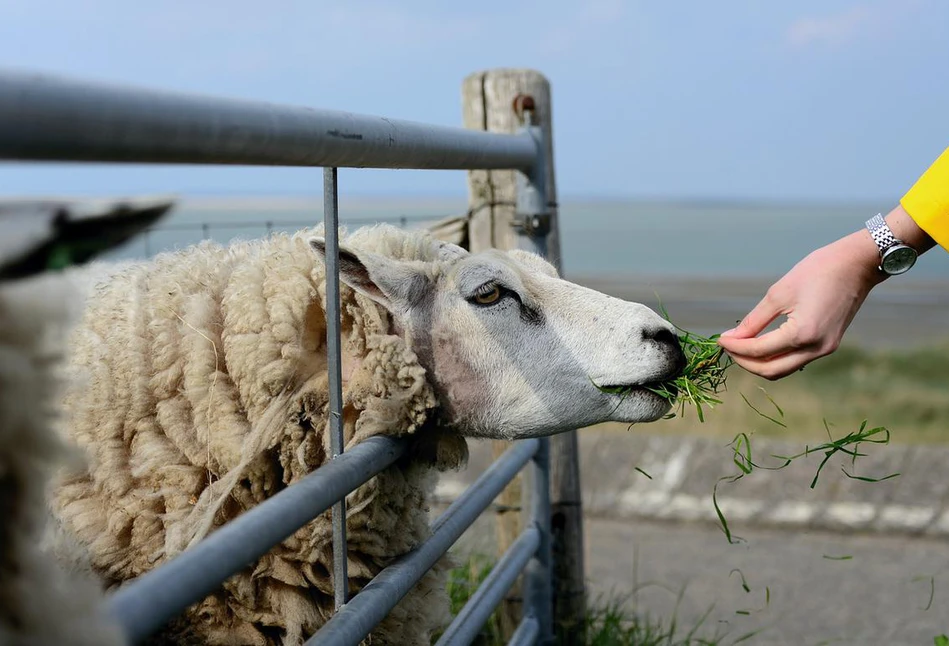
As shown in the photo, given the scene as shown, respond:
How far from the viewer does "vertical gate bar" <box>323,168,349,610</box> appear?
169 centimetres

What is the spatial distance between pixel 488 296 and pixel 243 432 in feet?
2.05

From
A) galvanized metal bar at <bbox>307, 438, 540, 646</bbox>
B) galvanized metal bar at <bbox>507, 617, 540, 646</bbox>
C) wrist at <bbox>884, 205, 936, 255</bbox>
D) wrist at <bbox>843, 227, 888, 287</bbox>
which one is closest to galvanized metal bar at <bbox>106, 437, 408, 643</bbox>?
galvanized metal bar at <bbox>307, 438, 540, 646</bbox>

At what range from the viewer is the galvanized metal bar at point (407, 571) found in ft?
5.16

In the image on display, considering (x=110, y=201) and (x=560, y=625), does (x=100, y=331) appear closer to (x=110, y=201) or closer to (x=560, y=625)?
(x=110, y=201)

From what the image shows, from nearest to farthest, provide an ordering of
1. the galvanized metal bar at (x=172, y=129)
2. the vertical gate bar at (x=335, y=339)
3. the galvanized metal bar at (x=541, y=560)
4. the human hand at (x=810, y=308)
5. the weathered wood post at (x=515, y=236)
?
the galvanized metal bar at (x=172, y=129) < the vertical gate bar at (x=335, y=339) < the human hand at (x=810, y=308) < the galvanized metal bar at (x=541, y=560) < the weathered wood post at (x=515, y=236)

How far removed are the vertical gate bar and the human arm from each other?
834 millimetres

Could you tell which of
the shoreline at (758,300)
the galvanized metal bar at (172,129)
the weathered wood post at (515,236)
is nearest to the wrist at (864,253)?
the galvanized metal bar at (172,129)

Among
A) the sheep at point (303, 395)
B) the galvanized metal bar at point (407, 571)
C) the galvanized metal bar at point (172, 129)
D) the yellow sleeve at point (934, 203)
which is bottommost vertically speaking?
the galvanized metal bar at point (407, 571)

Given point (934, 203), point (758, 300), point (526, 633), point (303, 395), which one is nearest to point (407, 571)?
point (303, 395)

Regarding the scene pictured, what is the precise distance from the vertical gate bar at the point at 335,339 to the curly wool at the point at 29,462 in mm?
697

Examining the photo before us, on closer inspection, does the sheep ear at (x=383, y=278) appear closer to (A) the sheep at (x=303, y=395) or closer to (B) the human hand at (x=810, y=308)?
(A) the sheep at (x=303, y=395)

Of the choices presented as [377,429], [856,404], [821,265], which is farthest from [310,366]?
[856,404]

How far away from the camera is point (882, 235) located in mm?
2086

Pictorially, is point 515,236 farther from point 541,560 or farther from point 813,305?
point 813,305
